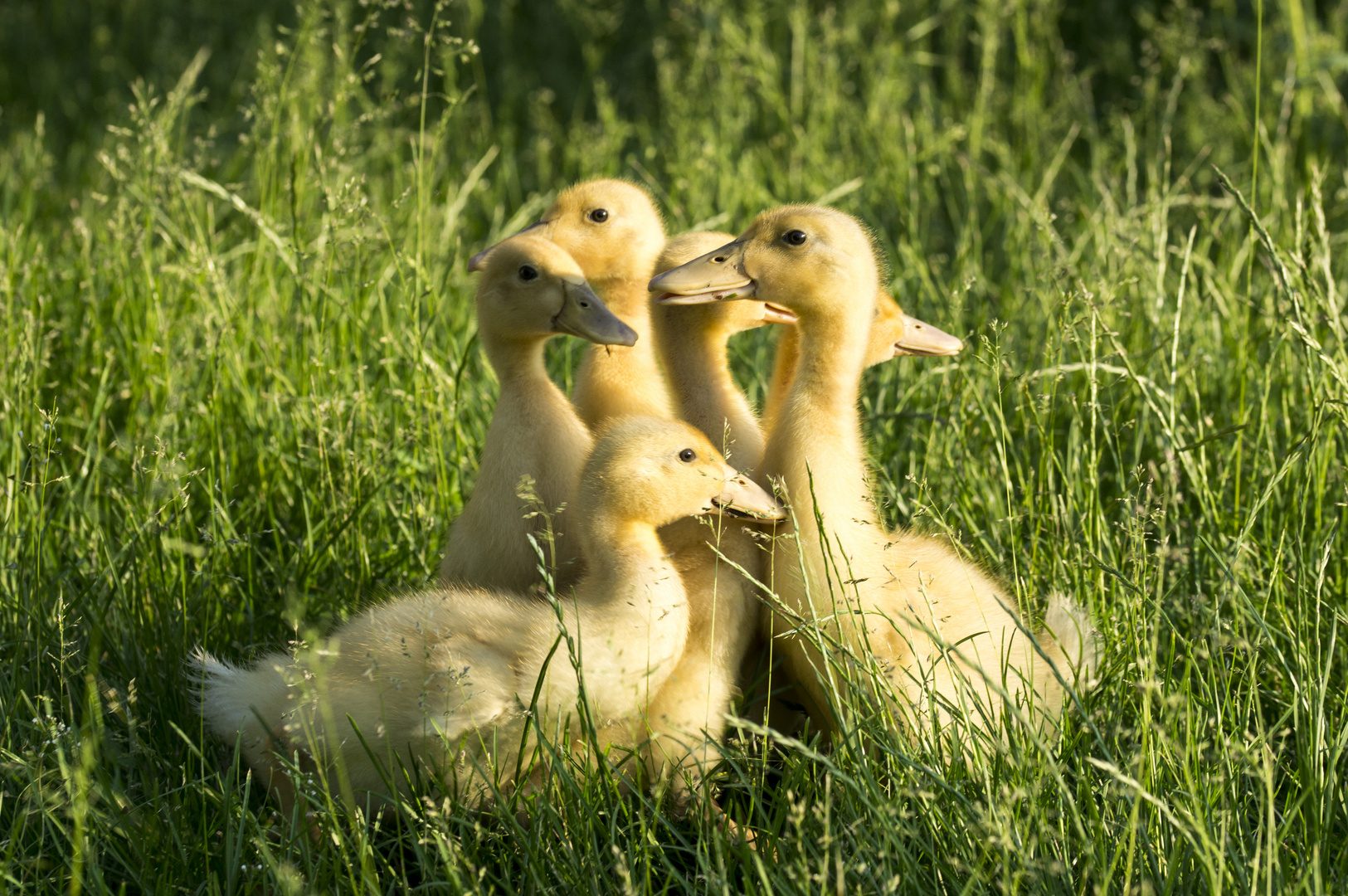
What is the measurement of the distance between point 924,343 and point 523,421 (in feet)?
3.05

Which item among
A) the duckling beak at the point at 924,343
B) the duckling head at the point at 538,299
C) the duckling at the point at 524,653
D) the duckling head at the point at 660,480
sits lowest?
the duckling at the point at 524,653

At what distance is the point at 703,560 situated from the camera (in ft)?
8.30

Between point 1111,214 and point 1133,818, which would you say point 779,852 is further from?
point 1111,214

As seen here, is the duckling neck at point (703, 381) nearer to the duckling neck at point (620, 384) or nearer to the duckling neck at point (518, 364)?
Answer: the duckling neck at point (620, 384)

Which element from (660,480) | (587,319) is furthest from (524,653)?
(587,319)

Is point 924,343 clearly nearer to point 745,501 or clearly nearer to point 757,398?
point 745,501

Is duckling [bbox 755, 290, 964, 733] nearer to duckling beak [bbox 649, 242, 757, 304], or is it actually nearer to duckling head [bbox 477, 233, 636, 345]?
duckling beak [bbox 649, 242, 757, 304]

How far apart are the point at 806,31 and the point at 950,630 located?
14.8 feet

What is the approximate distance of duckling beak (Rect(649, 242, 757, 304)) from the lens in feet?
8.38

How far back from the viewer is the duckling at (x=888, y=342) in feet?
9.10

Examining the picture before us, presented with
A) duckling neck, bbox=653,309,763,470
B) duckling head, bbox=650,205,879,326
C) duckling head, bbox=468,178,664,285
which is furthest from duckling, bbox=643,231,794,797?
duckling head, bbox=468,178,664,285

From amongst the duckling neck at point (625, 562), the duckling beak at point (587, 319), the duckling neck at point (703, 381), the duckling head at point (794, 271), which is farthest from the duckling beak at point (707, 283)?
the duckling neck at point (625, 562)

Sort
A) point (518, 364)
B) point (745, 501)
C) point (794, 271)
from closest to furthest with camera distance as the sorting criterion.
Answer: point (745, 501) < point (794, 271) < point (518, 364)

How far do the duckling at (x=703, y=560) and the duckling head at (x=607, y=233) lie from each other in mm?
241
